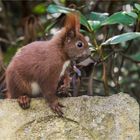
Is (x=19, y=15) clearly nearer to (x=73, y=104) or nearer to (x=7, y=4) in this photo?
(x=7, y=4)

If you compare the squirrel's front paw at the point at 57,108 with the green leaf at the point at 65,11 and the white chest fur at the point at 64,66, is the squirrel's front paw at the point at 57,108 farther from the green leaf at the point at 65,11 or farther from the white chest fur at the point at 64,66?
the green leaf at the point at 65,11

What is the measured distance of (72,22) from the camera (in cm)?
280

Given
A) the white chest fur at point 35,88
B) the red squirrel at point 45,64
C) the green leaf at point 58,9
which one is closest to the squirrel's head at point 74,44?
the red squirrel at point 45,64

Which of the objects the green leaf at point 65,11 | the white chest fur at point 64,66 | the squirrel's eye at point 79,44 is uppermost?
the green leaf at point 65,11

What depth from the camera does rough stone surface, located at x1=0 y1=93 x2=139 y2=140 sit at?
262cm

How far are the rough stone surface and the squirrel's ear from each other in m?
0.36

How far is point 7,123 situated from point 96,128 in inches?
16.0

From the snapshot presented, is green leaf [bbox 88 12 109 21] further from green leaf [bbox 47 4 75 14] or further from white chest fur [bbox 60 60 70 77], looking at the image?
white chest fur [bbox 60 60 70 77]

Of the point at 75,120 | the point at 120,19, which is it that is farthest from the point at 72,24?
A: the point at 75,120

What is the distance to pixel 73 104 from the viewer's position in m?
2.69

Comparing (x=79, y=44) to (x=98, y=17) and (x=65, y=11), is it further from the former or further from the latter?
(x=98, y=17)

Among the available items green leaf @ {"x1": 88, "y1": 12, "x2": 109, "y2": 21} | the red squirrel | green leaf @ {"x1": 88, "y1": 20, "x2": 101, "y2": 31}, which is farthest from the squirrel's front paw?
green leaf @ {"x1": 88, "y1": 12, "x2": 109, "y2": 21}

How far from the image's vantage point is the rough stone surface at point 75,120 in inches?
103

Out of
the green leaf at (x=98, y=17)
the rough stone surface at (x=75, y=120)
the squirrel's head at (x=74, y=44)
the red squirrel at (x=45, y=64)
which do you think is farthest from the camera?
the green leaf at (x=98, y=17)
